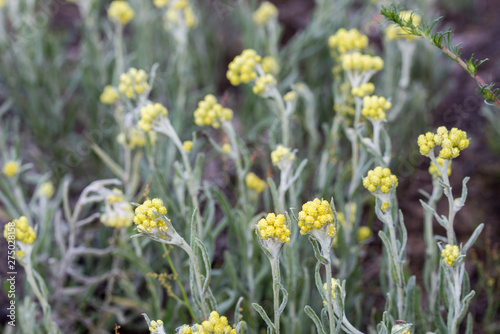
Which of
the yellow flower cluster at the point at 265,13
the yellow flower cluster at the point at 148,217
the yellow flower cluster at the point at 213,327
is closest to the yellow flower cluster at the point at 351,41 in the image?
the yellow flower cluster at the point at 265,13

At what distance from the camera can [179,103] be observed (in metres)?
2.23

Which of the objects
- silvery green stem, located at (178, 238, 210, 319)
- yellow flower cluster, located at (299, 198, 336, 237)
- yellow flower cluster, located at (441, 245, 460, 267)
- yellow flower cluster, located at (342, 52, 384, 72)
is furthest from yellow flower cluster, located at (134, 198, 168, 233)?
yellow flower cluster, located at (342, 52, 384, 72)

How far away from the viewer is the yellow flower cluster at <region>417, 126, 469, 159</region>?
1.14m

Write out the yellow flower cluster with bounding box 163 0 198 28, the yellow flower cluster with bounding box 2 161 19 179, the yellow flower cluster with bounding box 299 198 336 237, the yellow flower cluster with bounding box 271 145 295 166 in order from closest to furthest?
1. the yellow flower cluster with bounding box 299 198 336 237
2. the yellow flower cluster with bounding box 271 145 295 166
3. the yellow flower cluster with bounding box 2 161 19 179
4. the yellow flower cluster with bounding box 163 0 198 28

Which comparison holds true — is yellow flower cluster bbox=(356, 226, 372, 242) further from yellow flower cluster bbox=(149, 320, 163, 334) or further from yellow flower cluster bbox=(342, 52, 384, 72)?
yellow flower cluster bbox=(149, 320, 163, 334)

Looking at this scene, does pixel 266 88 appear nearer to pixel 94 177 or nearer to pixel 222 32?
pixel 94 177

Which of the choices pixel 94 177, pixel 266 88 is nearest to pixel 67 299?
pixel 94 177

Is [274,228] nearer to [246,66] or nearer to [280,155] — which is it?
[280,155]

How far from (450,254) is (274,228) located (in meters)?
0.42

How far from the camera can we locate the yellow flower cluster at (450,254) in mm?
1176

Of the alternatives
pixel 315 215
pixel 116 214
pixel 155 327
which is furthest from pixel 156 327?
pixel 116 214

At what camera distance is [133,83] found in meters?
1.56

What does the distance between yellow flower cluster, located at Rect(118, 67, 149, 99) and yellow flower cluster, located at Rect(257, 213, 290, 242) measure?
27.9 inches

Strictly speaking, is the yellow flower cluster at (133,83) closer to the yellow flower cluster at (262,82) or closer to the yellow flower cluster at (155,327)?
the yellow flower cluster at (262,82)
